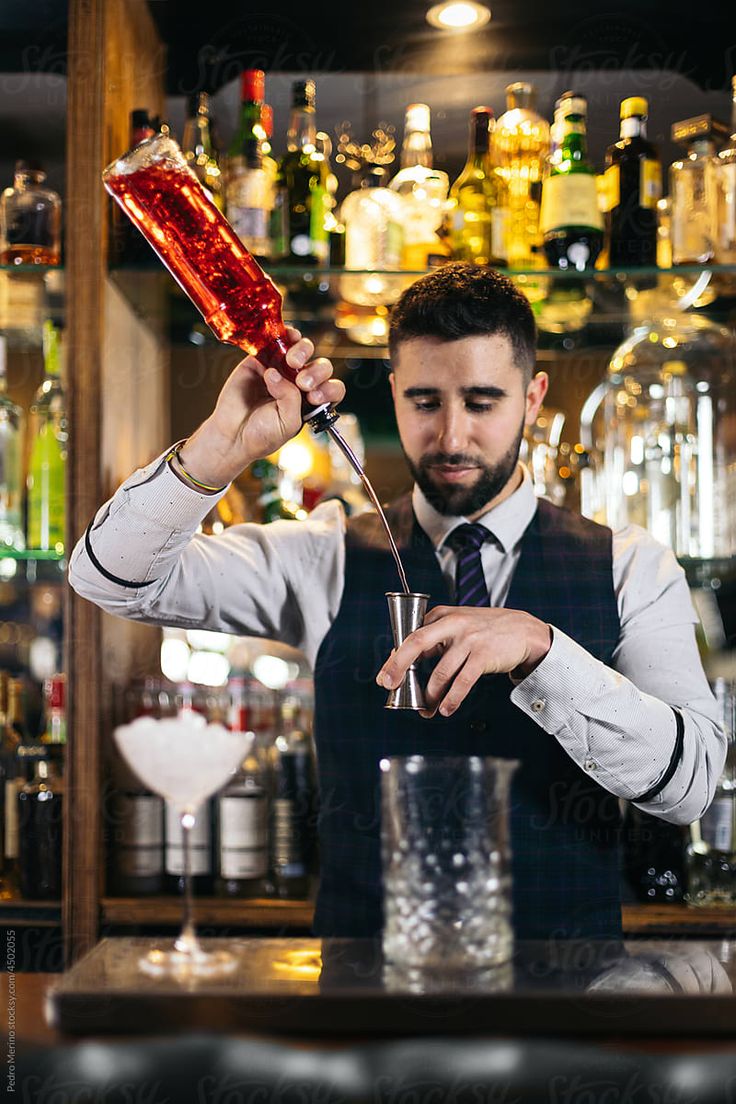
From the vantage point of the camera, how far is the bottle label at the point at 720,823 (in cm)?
178

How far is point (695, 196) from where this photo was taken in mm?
1827

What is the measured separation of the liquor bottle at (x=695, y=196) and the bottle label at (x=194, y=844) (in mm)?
1187

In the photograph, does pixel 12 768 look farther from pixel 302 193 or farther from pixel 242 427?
pixel 302 193

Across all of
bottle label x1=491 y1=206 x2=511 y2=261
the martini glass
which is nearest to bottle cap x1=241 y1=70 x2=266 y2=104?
bottle label x1=491 y1=206 x2=511 y2=261

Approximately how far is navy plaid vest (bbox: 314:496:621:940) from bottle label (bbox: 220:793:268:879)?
0.90ft

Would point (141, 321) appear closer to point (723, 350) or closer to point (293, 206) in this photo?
point (293, 206)

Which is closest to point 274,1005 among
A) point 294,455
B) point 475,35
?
point 294,455

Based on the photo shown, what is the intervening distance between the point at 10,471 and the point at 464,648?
1.13 m

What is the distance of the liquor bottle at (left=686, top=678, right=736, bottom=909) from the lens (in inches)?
70.3

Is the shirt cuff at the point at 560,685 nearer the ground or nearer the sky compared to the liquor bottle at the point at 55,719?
nearer the sky

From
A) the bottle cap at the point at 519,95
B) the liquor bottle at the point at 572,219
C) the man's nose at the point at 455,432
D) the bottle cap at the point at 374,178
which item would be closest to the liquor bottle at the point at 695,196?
the liquor bottle at the point at 572,219

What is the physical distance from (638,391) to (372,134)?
0.72 m

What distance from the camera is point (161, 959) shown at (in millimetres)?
1042

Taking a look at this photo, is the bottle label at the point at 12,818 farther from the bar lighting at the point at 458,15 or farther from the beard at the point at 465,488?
the bar lighting at the point at 458,15
